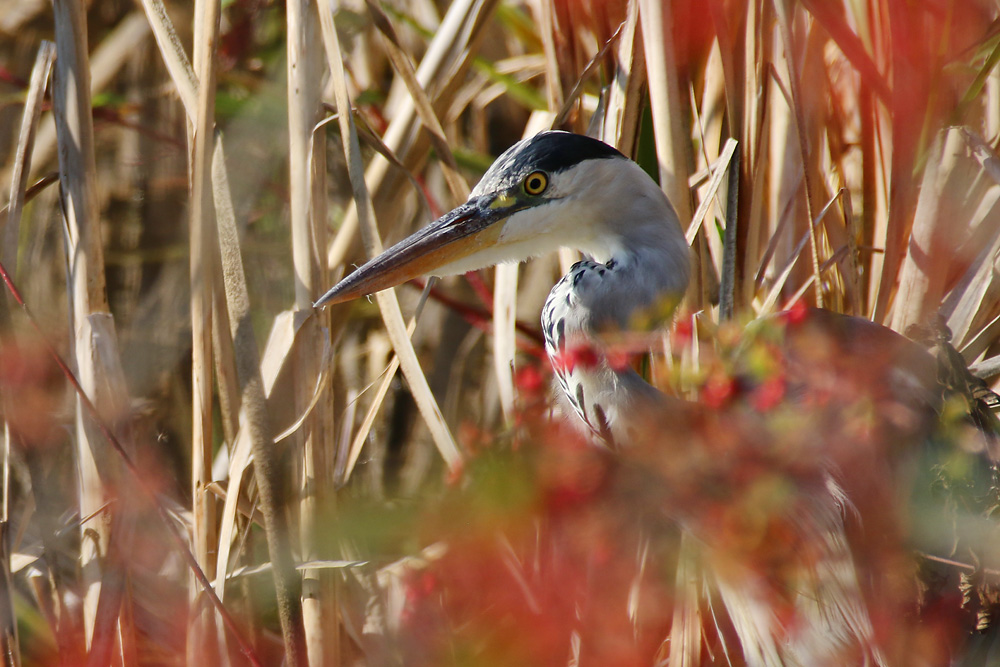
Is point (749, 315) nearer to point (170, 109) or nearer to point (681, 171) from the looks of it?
point (681, 171)

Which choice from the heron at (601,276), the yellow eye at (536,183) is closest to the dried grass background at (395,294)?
the heron at (601,276)

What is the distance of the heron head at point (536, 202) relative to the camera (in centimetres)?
121

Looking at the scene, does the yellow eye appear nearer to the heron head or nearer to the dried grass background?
the heron head

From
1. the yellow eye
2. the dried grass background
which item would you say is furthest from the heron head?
the dried grass background

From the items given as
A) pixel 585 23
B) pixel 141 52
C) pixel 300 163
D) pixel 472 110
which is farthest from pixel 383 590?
pixel 141 52

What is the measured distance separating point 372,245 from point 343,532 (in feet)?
2.09

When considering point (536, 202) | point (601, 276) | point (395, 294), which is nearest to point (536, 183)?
point (536, 202)

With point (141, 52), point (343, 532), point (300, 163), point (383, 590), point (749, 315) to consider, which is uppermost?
point (141, 52)

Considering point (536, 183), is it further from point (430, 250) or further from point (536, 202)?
point (430, 250)

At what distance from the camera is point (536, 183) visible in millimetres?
1230

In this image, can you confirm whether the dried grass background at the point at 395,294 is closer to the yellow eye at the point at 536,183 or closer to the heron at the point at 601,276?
the heron at the point at 601,276

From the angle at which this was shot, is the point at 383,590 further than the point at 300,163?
Yes

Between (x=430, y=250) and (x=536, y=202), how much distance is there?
0.53 feet

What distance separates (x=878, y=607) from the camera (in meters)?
1.28
